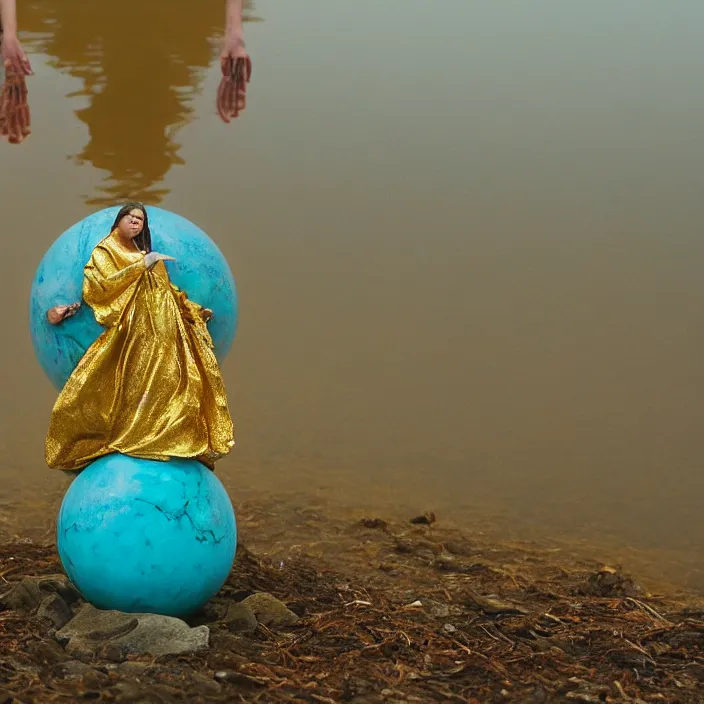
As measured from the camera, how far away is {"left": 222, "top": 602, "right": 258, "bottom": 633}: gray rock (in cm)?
573

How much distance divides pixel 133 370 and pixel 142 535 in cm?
78

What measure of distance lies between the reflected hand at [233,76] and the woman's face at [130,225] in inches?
47.0

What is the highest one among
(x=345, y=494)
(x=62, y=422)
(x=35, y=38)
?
(x=35, y=38)

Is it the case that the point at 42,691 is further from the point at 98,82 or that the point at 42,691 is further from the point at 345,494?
the point at 98,82

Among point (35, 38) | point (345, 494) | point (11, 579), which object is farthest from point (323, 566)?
point (35, 38)

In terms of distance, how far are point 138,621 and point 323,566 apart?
214 centimetres

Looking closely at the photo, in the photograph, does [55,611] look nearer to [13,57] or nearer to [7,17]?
[13,57]

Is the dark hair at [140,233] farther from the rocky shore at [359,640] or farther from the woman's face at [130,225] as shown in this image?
the rocky shore at [359,640]

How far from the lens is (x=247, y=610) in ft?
19.1

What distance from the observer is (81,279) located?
5695mm

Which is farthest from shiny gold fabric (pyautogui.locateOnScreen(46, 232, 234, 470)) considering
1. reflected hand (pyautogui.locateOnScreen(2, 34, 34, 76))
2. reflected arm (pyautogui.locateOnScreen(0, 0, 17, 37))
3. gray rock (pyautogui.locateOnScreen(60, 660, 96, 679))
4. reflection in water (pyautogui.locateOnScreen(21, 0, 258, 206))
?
reflection in water (pyautogui.locateOnScreen(21, 0, 258, 206))

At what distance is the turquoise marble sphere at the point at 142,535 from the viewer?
5.49 meters

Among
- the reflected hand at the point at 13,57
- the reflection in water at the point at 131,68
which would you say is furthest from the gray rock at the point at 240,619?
the reflection in water at the point at 131,68

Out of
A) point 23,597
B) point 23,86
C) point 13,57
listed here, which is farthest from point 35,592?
point 13,57
